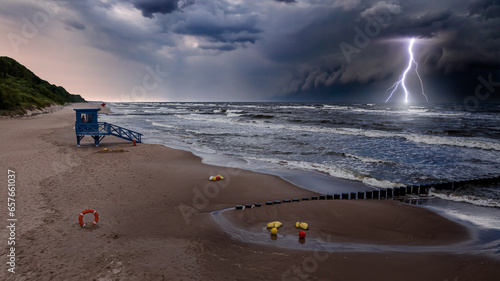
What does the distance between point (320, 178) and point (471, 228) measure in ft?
22.7

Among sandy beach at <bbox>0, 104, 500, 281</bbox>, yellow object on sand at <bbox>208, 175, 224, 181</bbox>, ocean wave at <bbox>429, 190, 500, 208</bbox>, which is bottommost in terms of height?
sandy beach at <bbox>0, 104, 500, 281</bbox>

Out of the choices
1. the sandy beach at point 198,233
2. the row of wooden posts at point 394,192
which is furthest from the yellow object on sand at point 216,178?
the row of wooden posts at point 394,192

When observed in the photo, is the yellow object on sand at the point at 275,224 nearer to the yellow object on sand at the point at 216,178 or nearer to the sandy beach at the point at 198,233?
the sandy beach at the point at 198,233

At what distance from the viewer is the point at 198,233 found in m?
7.98

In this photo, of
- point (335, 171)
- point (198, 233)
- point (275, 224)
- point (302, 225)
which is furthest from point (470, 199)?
point (198, 233)

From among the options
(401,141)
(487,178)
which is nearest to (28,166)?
(487,178)

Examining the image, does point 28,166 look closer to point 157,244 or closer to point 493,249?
point 157,244

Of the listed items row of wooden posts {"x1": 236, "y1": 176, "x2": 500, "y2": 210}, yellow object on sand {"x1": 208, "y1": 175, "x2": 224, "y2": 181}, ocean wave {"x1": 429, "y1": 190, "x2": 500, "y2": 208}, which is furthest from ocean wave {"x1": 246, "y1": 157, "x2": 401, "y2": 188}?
yellow object on sand {"x1": 208, "y1": 175, "x2": 224, "y2": 181}

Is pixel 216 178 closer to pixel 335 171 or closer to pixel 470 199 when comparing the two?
pixel 335 171

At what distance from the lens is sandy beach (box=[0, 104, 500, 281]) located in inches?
239

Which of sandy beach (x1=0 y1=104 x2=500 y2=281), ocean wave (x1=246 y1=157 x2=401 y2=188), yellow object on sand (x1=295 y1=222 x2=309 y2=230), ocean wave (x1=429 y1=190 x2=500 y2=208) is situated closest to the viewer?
sandy beach (x1=0 y1=104 x2=500 y2=281)

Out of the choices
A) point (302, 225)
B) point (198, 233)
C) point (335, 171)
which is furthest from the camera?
point (335, 171)

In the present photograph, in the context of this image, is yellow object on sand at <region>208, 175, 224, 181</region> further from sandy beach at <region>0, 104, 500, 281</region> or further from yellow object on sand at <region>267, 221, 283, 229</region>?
yellow object on sand at <region>267, 221, 283, 229</region>

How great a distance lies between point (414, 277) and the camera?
5.89 meters
